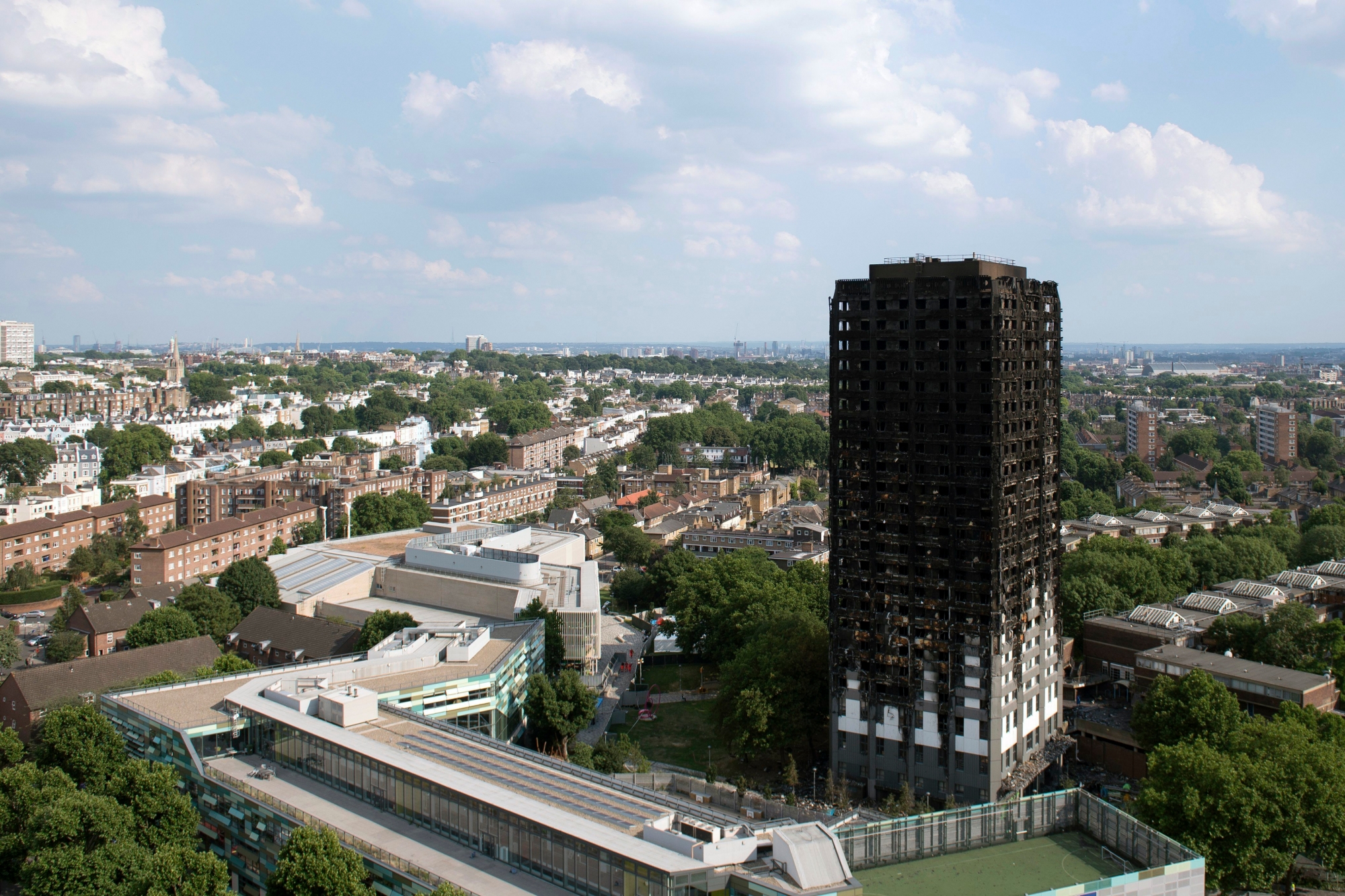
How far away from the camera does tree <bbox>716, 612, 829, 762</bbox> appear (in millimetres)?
31500

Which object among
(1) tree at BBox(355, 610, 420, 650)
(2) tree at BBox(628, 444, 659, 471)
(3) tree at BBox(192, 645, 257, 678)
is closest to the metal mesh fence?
(1) tree at BBox(355, 610, 420, 650)

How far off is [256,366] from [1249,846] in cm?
19662

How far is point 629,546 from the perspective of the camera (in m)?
63.1

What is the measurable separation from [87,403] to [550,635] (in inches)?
4216

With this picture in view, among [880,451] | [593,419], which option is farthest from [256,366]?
[880,451]

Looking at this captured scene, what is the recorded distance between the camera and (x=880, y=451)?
99.2ft

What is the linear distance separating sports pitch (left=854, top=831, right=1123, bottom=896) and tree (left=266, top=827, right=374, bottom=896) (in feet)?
31.3

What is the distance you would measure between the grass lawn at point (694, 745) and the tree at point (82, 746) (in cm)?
1556

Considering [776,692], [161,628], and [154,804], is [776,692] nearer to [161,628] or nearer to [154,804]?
[154,804]

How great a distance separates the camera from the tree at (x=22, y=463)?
268ft

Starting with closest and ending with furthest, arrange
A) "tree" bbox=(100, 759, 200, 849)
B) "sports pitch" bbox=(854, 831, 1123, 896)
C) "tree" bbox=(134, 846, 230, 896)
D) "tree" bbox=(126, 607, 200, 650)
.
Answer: "sports pitch" bbox=(854, 831, 1123, 896) → "tree" bbox=(134, 846, 230, 896) → "tree" bbox=(100, 759, 200, 849) → "tree" bbox=(126, 607, 200, 650)

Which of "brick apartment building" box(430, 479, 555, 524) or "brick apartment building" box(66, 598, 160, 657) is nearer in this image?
"brick apartment building" box(66, 598, 160, 657)

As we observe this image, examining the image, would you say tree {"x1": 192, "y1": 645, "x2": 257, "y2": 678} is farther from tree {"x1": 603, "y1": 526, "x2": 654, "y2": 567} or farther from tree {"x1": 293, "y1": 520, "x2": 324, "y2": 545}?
tree {"x1": 293, "y1": 520, "x2": 324, "y2": 545}

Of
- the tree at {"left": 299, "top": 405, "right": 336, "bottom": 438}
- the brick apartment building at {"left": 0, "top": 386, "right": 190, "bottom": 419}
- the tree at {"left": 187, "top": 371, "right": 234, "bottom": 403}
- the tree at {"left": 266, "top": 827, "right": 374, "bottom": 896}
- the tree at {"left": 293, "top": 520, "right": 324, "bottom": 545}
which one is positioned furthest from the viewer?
the tree at {"left": 187, "top": 371, "right": 234, "bottom": 403}
